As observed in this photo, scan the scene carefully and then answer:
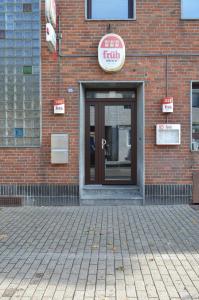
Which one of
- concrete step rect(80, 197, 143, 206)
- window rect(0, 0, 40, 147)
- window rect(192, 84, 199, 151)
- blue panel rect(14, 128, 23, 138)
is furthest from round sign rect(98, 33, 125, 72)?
concrete step rect(80, 197, 143, 206)

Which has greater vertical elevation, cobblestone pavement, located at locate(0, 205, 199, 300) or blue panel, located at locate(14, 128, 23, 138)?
blue panel, located at locate(14, 128, 23, 138)

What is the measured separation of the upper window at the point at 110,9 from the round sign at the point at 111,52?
626 mm

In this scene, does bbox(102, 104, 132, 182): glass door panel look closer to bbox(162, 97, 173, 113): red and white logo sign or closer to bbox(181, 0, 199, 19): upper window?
bbox(162, 97, 173, 113): red and white logo sign

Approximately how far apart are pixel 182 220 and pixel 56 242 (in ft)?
9.02

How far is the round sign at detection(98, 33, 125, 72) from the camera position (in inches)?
351

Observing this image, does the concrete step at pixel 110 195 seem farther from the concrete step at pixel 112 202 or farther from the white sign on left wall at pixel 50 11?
the white sign on left wall at pixel 50 11

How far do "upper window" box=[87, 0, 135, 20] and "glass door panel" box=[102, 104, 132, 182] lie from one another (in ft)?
7.10

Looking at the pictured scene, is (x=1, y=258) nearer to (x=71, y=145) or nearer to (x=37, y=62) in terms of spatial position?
(x=71, y=145)

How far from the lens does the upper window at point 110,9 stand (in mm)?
9195

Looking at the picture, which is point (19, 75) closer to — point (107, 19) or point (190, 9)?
point (107, 19)

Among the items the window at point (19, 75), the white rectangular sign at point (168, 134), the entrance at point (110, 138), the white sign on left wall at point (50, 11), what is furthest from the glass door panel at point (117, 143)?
the white sign on left wall at point (50, 11)

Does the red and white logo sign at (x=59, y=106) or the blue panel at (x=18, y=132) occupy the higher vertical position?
the red and white logo sign at (x=59, y=106)

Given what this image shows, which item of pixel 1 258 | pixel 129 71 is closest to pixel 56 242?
pixel 1 258

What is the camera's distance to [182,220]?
7.62 meters
